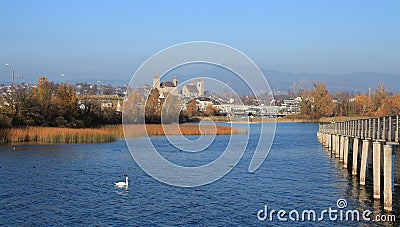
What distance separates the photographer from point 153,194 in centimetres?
2650

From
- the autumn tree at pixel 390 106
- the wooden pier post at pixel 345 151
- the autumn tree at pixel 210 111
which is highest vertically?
the autumn tree at pixel 390 106

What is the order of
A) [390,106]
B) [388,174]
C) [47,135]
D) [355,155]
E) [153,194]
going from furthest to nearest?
[390,106] < [47,135] < [355,155] < [153,194] < [388,174]

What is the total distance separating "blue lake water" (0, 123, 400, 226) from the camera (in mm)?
21438

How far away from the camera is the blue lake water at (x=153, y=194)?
2144 centimetres

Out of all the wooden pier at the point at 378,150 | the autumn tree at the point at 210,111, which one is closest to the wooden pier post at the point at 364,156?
the wooden pier at the point at 378,150

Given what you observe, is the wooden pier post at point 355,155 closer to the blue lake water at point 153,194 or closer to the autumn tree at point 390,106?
the blue lake water at point 153,194

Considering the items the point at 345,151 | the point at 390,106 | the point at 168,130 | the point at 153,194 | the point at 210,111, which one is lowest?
the point at 153,194

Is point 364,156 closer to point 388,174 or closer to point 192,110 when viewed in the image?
point 388,174

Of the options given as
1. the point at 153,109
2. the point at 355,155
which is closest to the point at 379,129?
the point at 355,155

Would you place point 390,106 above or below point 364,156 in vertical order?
above

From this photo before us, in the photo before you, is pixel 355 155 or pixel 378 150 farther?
pixel 355 155

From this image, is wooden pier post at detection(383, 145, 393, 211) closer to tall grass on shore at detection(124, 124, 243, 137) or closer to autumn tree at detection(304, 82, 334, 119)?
tall grass on shore at detection(124, 124, 243, 137)

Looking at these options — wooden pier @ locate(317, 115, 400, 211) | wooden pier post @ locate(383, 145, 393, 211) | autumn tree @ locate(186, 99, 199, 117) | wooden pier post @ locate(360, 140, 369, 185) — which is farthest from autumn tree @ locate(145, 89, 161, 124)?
wooden pier post @ locate(383, 145, 393, 211)

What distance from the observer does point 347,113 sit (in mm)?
144000
